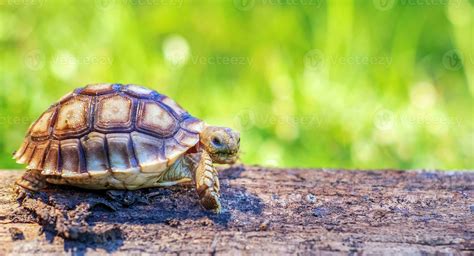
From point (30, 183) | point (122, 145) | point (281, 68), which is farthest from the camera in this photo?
point (281, 68)

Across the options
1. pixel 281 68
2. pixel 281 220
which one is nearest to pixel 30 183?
pixel 281 220

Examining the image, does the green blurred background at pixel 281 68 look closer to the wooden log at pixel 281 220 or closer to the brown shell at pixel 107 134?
the wooden log at pixel 281 220

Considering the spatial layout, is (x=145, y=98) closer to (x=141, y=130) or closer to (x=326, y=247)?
(x=141, y=130)

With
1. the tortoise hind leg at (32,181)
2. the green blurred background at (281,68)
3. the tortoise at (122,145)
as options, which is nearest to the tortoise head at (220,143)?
the tortoise at (122,145)

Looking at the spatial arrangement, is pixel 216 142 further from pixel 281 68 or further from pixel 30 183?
pixel 281 68

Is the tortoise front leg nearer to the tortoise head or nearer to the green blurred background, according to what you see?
the tortoise head

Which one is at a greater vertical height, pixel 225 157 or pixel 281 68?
pixel 281 68
